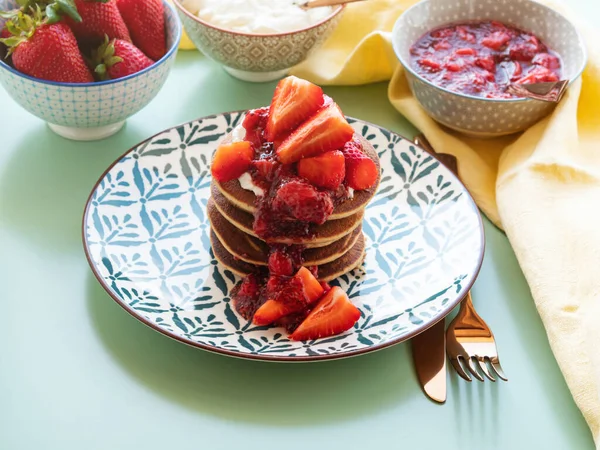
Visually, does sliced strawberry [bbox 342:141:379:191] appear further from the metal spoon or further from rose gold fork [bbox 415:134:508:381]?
the metal spoon

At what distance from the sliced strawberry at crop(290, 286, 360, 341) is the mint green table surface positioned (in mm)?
81

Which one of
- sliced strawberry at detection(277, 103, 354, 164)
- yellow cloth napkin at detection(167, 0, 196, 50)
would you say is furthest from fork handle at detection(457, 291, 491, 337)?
yellow cloth napkin at detection(167, 0, 196, 50)

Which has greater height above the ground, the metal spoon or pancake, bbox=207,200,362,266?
the metal spoon

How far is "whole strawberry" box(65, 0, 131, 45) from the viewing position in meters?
2.24

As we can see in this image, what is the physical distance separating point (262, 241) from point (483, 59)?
111cm

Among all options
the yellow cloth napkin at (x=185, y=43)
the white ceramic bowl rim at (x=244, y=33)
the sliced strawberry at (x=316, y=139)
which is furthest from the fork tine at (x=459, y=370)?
Result: the yellow cloth napkin at (x=185, y=43)

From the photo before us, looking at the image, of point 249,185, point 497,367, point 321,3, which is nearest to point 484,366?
point 497,367

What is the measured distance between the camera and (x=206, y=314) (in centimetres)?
187

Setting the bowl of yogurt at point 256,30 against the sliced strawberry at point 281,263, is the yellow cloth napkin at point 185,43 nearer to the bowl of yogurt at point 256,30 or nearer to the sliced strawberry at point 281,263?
the bowl of yogurt at point 256,30

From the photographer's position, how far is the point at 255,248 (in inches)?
75.7

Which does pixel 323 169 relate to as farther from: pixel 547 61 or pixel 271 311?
pixel 547 61

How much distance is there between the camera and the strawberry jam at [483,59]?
2449 millimetres

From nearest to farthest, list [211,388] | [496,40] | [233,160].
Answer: [211,388] < [233,160] < [496,40]

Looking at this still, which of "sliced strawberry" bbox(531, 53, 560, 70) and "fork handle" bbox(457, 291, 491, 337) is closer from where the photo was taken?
"fork handle" bbox(457, 291, 491, 337)
